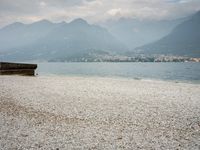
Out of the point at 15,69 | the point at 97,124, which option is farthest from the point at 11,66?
the point at 97,124

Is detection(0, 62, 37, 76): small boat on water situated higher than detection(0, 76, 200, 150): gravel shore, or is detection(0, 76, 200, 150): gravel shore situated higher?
detection(0, 62, 37, 76): small boat on water

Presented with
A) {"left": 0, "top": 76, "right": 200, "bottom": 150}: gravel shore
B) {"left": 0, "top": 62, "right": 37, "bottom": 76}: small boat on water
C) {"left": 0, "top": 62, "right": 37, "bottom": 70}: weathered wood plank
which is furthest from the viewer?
{"left": 0, "top": 62, "right": 37, "bottom": 76}: small boat on water

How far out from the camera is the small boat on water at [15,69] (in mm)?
39903

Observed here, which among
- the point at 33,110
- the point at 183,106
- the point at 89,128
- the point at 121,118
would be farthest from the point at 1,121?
the point at 183,106

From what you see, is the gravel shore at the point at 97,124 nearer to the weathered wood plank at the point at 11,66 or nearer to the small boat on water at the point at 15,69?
the weathered wood plank at the point at 11,66

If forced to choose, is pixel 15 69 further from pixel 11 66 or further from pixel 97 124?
pixel 97 124

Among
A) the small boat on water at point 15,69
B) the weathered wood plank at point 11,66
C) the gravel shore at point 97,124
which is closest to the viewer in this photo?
the gravel shore at point 97,124

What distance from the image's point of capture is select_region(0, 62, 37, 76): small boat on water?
39.9 meters

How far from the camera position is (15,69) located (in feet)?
134

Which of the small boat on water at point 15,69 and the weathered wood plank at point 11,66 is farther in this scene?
the small boat on water at point 15,69

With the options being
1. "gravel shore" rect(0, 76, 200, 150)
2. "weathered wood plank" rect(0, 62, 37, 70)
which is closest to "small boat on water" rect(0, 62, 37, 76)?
"weathered wood plank" rect(0, 62, 37, 70)

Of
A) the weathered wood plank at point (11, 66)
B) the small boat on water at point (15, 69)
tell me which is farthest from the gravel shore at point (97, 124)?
the small boat on water at point (15, 69)

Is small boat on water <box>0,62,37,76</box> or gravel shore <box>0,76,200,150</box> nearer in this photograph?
gravel shore <box>0,76,200,150</box>

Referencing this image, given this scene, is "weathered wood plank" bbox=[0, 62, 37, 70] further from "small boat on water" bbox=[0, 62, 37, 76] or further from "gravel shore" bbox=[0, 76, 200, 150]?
"gravel shore" bbox=[0, 76, 200, 150]
